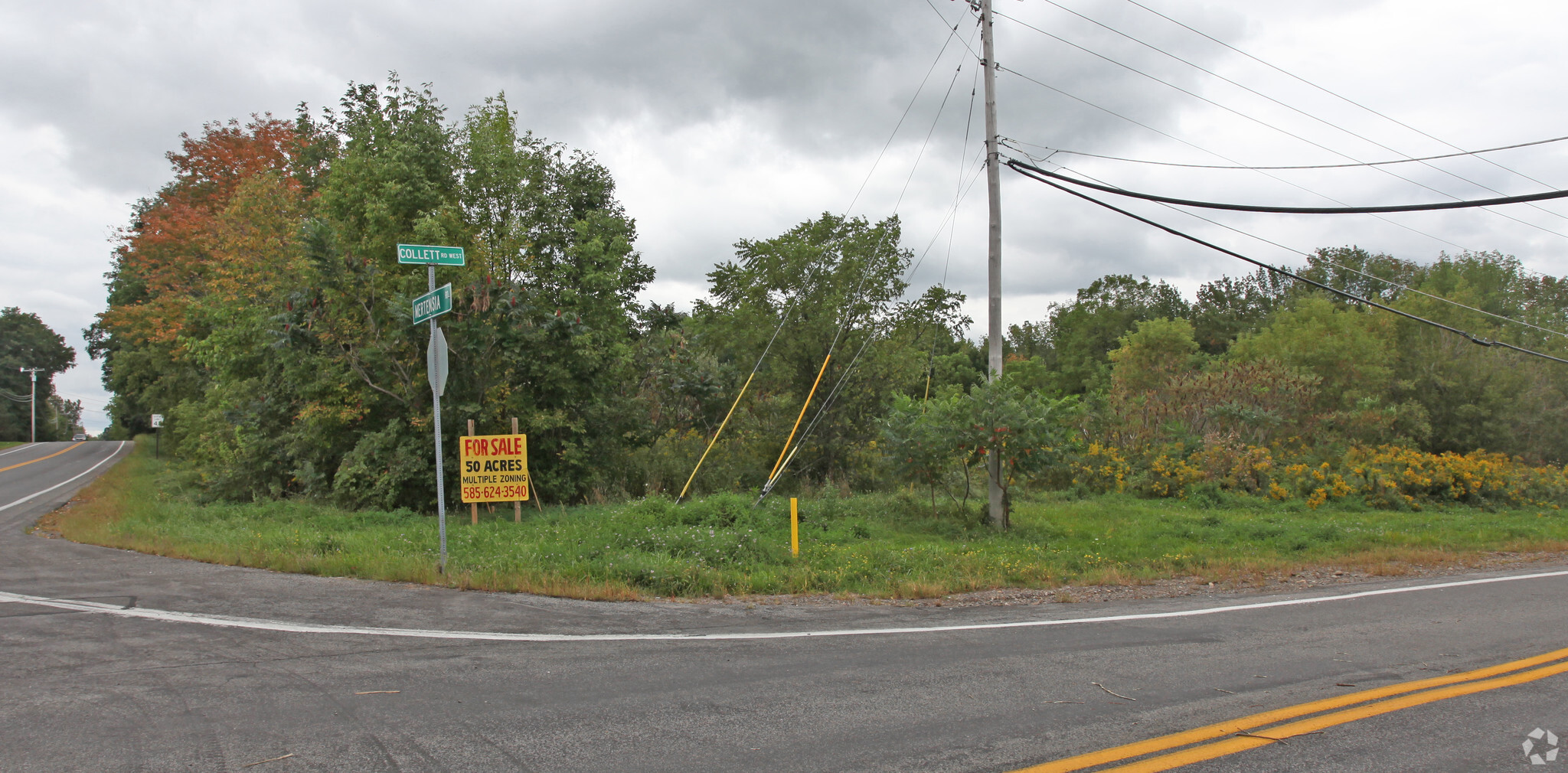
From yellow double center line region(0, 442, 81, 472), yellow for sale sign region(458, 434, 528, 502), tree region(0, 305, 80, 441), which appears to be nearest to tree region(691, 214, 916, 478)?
yellow for sale sign region(458, 434, 528, 502)

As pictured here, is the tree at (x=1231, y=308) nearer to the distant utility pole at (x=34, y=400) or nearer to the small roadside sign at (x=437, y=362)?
the small roadside sign at (x=437, y=362)

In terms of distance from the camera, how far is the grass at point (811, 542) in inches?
384

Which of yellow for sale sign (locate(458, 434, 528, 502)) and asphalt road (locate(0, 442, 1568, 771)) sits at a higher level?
yellow for sale sign (locate(458, 434, 528, 502))

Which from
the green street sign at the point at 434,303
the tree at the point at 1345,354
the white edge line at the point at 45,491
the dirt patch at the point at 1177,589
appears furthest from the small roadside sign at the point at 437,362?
the tree at the point at 1345,354

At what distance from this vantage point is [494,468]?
→ 46.6 feet

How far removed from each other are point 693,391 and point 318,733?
18639 mm

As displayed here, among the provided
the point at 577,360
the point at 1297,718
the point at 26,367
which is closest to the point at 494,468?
the point at 577,360

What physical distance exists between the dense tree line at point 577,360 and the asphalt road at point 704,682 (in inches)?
297

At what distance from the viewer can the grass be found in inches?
384

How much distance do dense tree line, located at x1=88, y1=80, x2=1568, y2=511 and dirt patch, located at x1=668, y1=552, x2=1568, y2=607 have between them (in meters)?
4.19

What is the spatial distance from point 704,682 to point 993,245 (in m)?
11.3

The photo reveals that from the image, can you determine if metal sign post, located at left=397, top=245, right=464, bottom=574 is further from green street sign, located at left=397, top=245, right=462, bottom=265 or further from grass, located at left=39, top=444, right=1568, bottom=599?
grass, located at left=39, top=444, right=1568, bottom=599

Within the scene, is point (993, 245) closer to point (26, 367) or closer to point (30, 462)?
point (30, 462)

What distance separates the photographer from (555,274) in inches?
719
